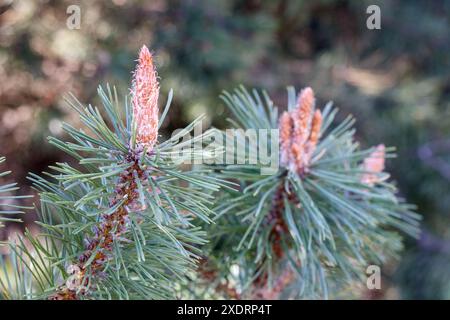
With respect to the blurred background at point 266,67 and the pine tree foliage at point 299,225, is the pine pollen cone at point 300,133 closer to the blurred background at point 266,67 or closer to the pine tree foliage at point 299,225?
the pine tree foliage at point 299,225

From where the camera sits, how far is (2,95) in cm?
106

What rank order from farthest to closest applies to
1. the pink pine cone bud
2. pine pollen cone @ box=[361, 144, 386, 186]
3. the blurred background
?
the blurred background < pine pollen cone @ box=[361, 144, 386, 186] < the pink pine cone bud

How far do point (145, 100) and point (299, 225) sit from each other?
0.13 meters

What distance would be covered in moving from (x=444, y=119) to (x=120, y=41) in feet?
2.63

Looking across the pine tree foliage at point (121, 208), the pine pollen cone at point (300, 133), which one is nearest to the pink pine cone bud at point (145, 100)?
the pine tree foliage at point (121, 208)

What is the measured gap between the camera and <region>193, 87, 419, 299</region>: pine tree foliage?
0.96 ft

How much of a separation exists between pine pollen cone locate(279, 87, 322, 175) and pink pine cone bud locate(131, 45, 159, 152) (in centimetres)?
10

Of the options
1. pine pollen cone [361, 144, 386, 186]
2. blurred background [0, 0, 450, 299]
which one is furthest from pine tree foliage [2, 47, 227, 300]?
blurred background [0, 0, 450, 299]

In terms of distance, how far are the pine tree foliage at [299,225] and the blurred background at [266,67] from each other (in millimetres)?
734

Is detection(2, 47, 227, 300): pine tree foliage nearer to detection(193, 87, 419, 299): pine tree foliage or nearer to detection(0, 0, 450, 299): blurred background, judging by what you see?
detection(193, 87, 419, 299): pine tree foliage

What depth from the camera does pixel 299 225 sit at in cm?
29

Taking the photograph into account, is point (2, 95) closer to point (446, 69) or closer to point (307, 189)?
point (307, 189)

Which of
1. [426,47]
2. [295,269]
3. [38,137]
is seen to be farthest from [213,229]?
[426,47]

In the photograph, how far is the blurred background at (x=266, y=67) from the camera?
1.04 m
